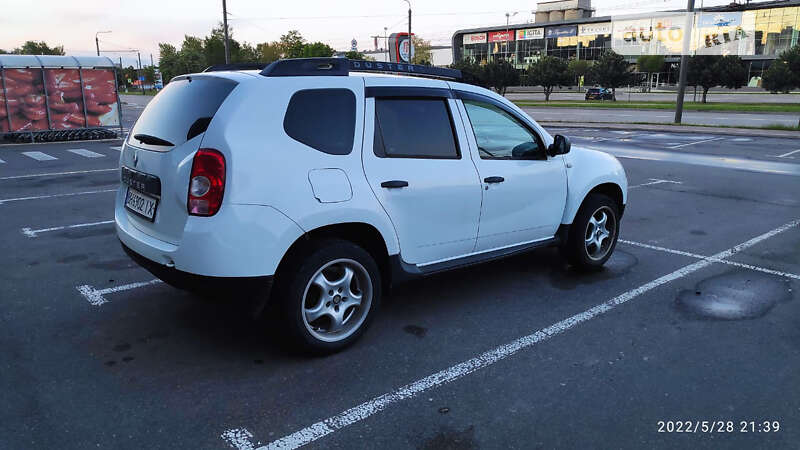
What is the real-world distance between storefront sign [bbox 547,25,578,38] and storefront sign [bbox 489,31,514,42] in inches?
271

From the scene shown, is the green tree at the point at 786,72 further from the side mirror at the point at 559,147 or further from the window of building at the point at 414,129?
the window of building at the point at 414,129

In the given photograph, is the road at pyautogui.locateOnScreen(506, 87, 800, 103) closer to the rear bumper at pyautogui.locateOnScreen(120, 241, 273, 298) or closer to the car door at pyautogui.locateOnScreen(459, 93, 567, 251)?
the car door at pyautogui.locateOnScreen(459, 93, 567, 251)

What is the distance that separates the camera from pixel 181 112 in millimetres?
3748

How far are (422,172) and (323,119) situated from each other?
79 cm

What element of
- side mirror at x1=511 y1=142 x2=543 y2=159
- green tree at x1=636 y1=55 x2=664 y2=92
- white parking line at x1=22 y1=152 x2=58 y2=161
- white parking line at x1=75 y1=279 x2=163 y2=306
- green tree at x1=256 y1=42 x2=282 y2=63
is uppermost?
green tree at x1=256 y1=42 x2=282 y2=63

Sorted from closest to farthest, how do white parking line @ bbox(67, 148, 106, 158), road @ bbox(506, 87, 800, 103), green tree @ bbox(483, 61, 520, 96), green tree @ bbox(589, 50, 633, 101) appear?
white parking line @ bbox(67, 148, 106, 158), road @ bbox(506, 87, 800, 103), green tree @ bbox(589, 50, 633, 101), green tree @ bbox(483, 61, 520, 96)

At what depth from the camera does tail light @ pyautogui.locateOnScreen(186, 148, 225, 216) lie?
10.8 feet

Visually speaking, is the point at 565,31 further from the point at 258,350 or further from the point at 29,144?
the point at 258,350

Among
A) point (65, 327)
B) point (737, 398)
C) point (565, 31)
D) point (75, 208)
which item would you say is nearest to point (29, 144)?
point (75, 208)

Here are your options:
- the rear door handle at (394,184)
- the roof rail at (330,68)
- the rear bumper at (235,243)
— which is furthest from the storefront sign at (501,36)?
the rear bumper at (235,243)

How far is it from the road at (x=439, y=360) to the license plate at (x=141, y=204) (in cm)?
79

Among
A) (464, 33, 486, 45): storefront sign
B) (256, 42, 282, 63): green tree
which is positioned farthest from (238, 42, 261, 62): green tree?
(464, 33, 486, 45): storefront sign

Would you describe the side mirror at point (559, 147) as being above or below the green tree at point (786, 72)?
below

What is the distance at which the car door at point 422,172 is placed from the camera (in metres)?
3.91
